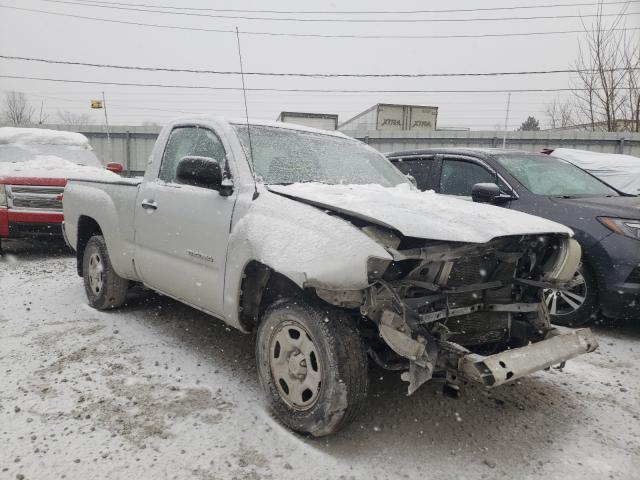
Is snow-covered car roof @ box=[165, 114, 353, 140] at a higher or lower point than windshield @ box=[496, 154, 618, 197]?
higher

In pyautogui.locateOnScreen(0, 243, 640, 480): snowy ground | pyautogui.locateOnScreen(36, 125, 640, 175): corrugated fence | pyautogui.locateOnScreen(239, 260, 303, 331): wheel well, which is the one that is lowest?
pyautogui.locateOnScreen(0, 243, 640, 480): snowy ground

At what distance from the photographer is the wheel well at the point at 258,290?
290 cm

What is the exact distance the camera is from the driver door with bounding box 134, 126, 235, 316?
3.15 metres

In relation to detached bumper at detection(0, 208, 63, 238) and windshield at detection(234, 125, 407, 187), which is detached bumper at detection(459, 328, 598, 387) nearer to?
windshield at detection(234, 125, 407, 187)

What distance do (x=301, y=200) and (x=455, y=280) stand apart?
0.98 metres

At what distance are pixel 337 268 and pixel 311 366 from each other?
2.02 feet

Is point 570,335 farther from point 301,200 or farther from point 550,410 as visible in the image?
point 301,200

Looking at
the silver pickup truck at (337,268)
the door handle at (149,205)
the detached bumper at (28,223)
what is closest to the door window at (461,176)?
the silver pickup truck at (337,268)

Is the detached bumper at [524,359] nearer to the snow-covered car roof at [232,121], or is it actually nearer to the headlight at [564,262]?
the headlight at [564,262]

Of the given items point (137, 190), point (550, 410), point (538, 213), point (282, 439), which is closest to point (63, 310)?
point (137, 190)

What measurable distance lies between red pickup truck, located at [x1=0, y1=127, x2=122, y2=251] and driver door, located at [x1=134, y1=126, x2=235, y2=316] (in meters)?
3.13

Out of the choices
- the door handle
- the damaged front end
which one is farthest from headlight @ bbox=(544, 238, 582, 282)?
the door handle

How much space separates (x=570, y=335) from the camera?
2.81 metres

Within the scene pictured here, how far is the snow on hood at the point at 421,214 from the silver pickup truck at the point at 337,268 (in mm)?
12
